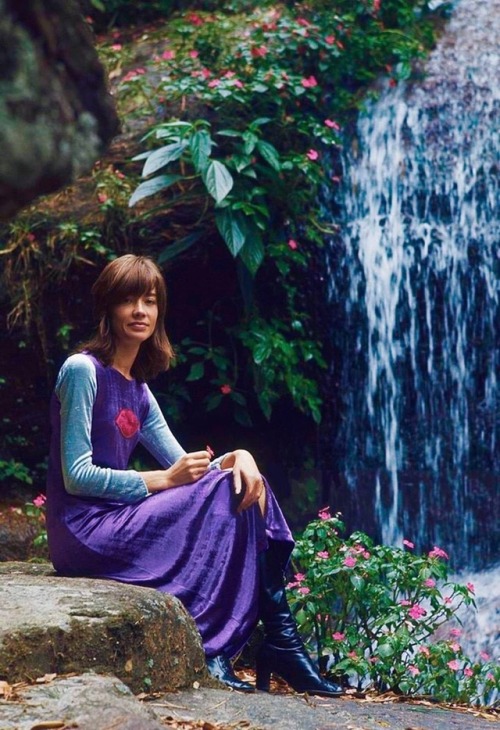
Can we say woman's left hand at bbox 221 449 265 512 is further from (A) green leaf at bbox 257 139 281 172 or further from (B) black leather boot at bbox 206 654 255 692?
(A) green leaf at bbox 257 139 281 172

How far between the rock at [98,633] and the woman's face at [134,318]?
0.83 m

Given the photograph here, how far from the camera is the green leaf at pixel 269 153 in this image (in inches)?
230

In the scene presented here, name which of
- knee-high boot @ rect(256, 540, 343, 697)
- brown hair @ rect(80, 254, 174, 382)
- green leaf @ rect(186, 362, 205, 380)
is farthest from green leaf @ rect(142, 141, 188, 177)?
knee-high boot @ rect(256, 540, 343, 697)

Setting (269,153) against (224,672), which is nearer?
(224,672)

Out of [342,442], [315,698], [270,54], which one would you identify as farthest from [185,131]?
[315,698]

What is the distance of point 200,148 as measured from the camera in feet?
18.8

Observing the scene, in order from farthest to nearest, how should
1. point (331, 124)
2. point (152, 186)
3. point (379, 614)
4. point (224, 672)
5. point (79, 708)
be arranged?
point (331, 124)
point (152, 186)
point (379, 614)
point (224, 672)
point (79, 708)

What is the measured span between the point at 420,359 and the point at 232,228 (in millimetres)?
1515

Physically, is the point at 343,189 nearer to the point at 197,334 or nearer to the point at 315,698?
the point at 197,334

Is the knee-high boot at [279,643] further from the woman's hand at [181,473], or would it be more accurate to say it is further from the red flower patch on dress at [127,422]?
the red flower patch on dress at [127,422]

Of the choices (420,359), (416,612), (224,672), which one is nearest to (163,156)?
(420,359)

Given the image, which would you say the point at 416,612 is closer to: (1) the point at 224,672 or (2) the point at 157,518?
(1) the point at 224,672

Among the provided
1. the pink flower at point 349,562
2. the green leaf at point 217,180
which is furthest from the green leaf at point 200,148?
the pink flower at point 349,562

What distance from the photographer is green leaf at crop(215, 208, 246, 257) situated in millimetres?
5613
